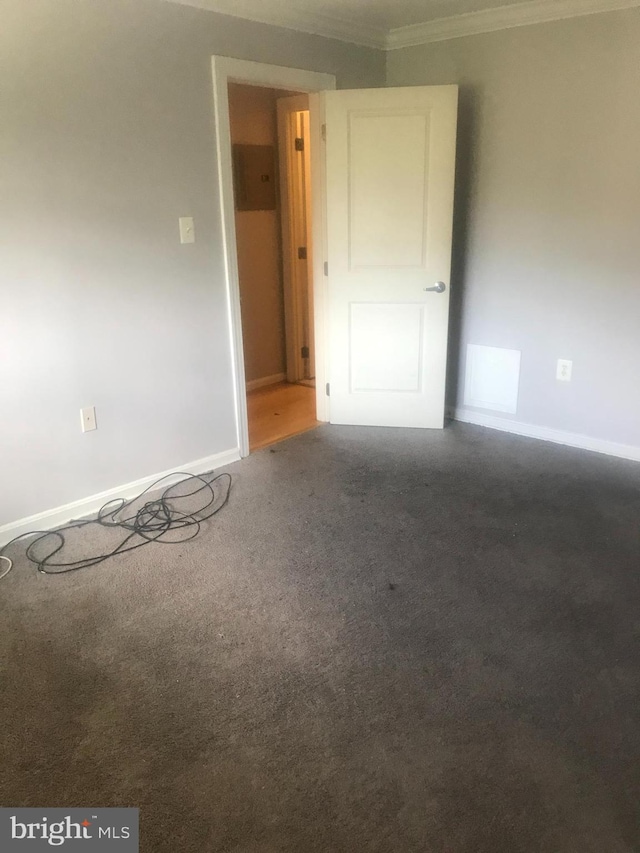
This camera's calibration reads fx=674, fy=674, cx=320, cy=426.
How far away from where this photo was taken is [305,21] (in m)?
3.54

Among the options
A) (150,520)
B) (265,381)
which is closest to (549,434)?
(265,381)

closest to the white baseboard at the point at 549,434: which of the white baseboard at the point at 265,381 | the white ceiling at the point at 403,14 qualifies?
the white baseboard at the point at 265,381

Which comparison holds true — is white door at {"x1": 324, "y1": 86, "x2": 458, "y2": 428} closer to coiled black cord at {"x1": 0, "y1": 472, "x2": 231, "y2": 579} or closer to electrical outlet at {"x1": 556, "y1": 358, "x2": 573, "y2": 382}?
electrical outlet at {"x1": 556, "y1": 358, "x2": 573, "y2": 382}

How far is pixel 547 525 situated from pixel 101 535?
Result: 6.61ft

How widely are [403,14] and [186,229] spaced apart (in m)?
1.73

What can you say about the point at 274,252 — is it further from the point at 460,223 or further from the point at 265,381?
the point at 460,223

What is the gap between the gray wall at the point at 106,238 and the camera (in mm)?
2730

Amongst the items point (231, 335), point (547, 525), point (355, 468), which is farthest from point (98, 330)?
point (547, 525)

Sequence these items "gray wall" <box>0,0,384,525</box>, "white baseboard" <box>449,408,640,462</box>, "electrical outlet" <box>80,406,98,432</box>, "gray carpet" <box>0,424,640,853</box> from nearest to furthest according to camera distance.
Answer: "gray carpet" <box>0,424,640,853</box> → "gray wall" <box>0,0,384,525</box> → "electrical outlet" <box>80,406,98,432</box> → "white baseboard" <box>449,408,640,462</box>

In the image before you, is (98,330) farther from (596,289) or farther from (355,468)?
(596,289)

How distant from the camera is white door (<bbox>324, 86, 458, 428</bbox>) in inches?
148

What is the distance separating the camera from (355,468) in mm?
3695

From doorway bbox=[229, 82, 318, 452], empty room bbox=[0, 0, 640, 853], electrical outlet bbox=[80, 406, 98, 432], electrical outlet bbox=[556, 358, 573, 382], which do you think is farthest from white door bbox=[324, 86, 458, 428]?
electrical outlet bbox=[80, 406, 98, 432]

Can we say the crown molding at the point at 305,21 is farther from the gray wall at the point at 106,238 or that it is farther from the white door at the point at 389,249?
the white door at the point at 389,249
